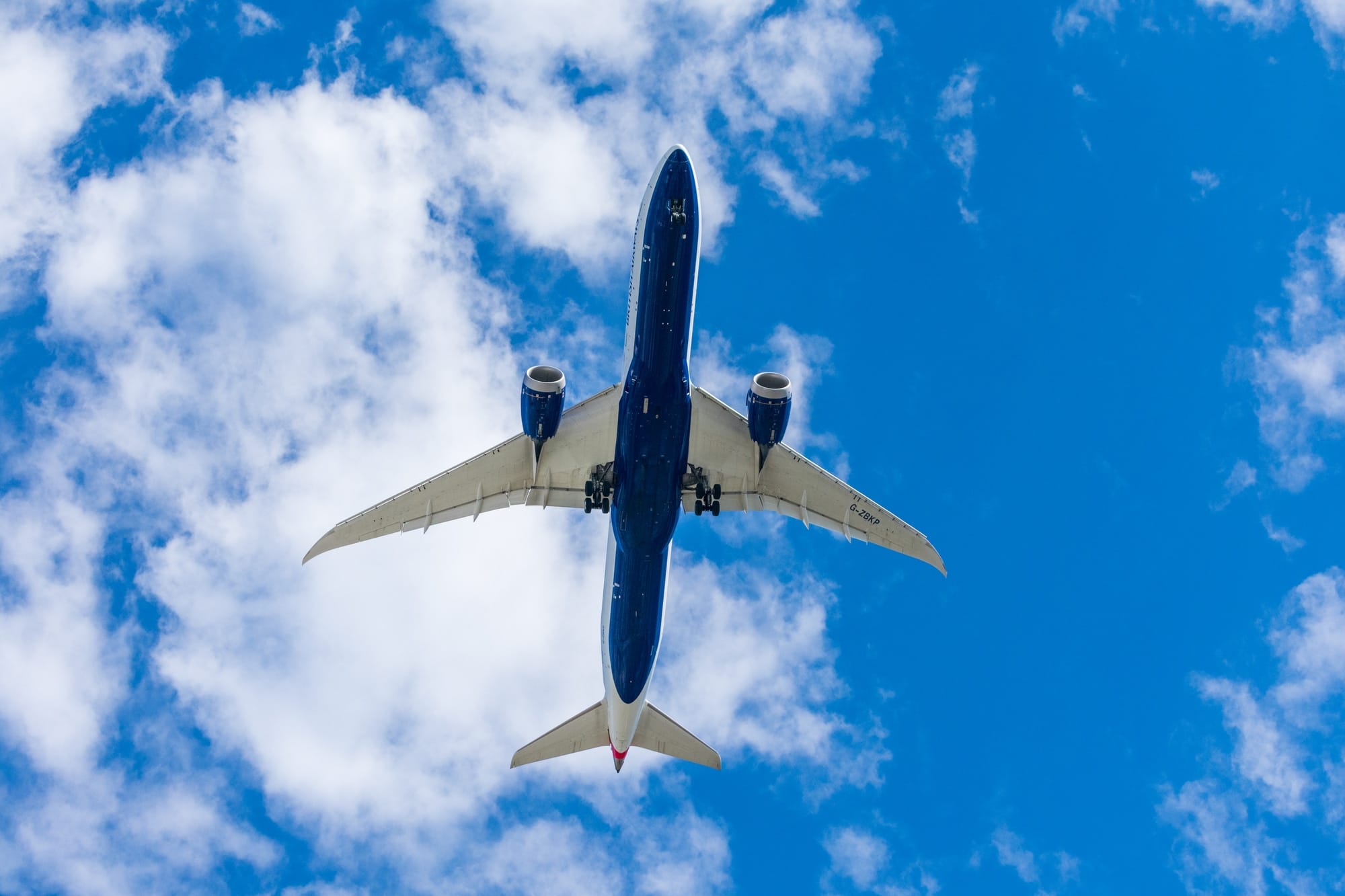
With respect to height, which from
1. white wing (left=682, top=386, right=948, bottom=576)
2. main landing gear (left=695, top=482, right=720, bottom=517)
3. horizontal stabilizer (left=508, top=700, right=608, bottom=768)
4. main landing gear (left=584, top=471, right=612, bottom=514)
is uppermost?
white wing (left=682, top=386, right=948, bottom=576)

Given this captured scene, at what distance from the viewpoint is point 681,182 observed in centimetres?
3006

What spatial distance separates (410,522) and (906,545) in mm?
17185

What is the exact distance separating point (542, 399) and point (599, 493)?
3.69 metres

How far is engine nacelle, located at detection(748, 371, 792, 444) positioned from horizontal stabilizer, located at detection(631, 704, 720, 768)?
13.2 m

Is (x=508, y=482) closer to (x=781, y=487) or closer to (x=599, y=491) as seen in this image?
(x=599, y=491)

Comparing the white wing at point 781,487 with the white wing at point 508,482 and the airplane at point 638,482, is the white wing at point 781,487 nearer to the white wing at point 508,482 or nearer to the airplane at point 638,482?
the airplane at point 638,482

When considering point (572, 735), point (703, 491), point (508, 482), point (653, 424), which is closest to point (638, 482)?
point (653, 424)

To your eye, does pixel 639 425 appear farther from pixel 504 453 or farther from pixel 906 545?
pixel 906 545

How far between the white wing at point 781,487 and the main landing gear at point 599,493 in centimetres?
291

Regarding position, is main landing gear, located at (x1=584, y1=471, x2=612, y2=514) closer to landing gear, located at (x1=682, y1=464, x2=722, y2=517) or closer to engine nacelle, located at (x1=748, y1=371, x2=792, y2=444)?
landing gear, located at (x1=682, y1=464, x2=722, y2=517)

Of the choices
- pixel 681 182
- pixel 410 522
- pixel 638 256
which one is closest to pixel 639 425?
pixel 638 256

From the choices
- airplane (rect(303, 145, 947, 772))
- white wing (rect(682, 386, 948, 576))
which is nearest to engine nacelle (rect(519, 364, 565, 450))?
airplane (rect(303, 145, 947, 772))

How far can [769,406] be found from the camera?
34.8 m

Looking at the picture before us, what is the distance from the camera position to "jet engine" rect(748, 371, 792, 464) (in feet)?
114
